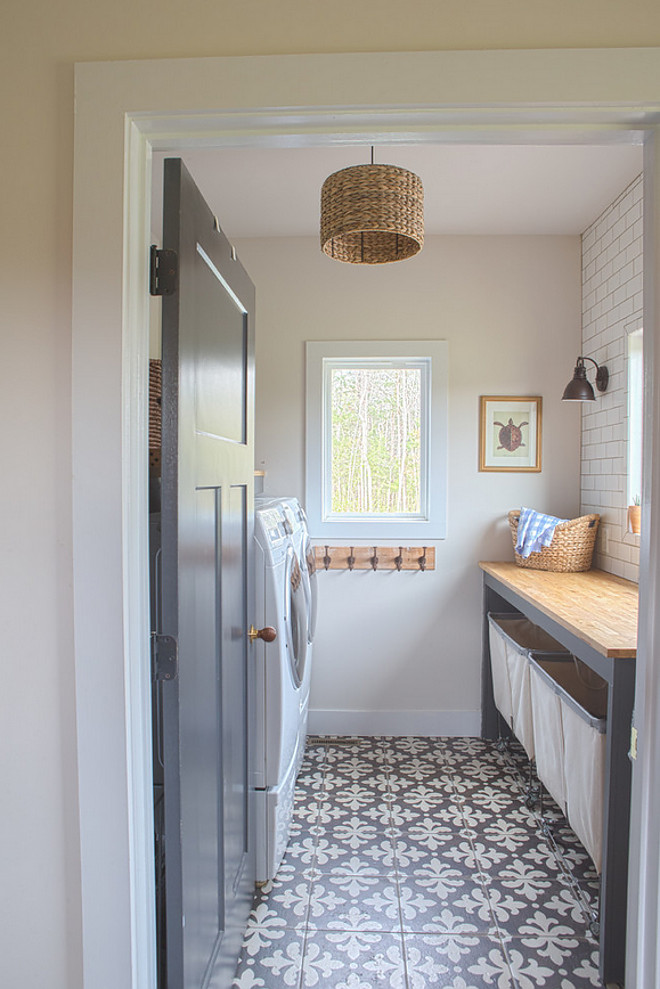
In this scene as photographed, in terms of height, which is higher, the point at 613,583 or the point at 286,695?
the point at 613,583

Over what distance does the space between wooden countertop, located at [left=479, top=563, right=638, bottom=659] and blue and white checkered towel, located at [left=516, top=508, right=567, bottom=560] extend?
12 cm

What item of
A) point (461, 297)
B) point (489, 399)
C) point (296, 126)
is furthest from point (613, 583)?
point (296, 126)

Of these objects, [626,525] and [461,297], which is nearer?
[626,525]

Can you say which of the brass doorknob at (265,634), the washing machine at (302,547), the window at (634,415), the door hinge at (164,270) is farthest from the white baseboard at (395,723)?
the door hinge at (164,270)

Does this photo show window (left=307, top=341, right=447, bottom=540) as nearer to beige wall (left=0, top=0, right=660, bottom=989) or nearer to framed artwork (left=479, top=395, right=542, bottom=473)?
framed artwork (left=479, top=395, right=542, bottom=473)

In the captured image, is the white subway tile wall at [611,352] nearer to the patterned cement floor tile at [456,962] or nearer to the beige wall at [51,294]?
the patterned cement floor tile at [456,962]

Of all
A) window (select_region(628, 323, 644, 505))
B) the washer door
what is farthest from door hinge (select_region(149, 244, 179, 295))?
window (select_region(628, 323, 644, 505))

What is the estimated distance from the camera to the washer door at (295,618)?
2.28 meters

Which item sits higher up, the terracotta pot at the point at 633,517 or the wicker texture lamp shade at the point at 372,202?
the wicker texture lamp shade at the point at 372,202

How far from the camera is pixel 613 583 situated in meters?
2.78

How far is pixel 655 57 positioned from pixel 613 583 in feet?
7.17

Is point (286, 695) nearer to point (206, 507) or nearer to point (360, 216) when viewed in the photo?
point (206, 507)

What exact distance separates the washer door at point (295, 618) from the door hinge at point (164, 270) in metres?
1.29

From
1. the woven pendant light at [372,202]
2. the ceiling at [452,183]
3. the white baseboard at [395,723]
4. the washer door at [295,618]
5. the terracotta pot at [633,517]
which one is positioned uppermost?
the ceiling at [452,183]
